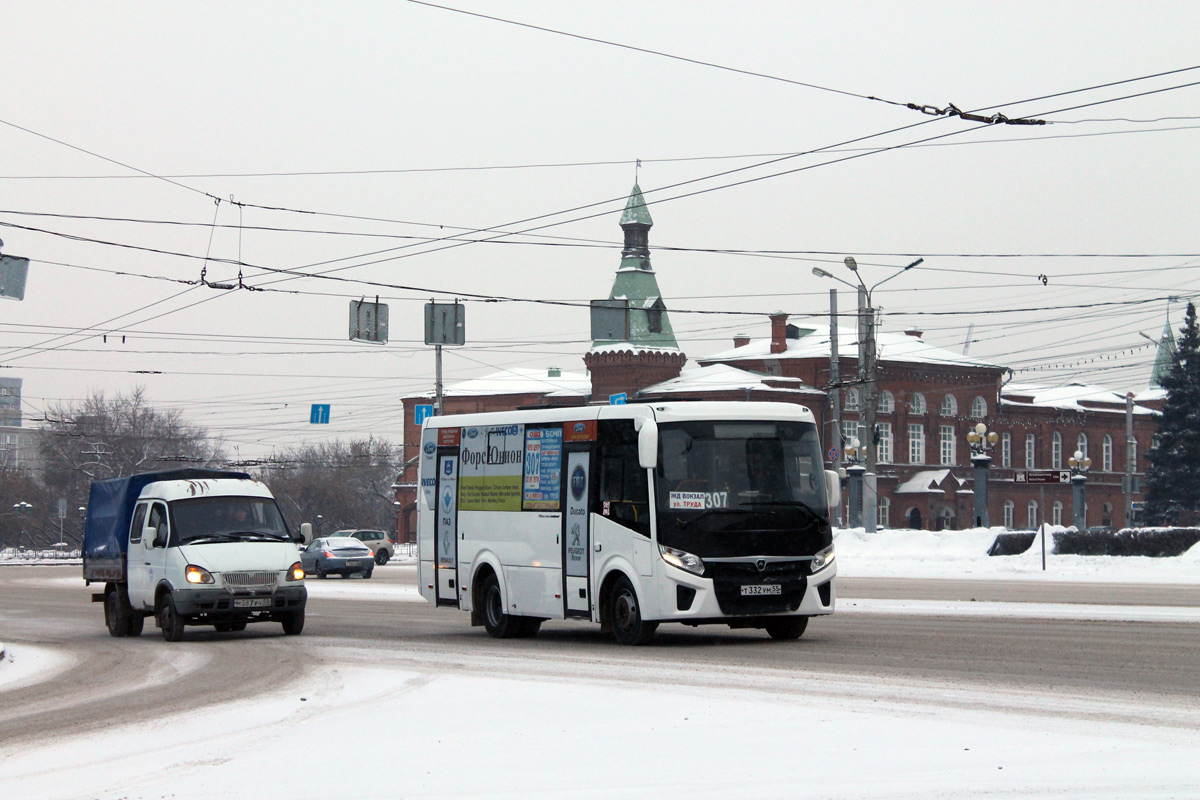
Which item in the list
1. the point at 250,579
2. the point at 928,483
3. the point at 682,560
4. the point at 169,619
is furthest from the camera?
the point at 928,483

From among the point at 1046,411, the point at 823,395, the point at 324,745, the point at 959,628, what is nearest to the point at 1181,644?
the point at 959,628

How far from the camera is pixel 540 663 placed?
15375 mm

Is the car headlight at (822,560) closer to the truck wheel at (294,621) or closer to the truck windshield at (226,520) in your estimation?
the truck wheel at (294,621)

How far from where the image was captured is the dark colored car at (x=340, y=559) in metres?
46.3

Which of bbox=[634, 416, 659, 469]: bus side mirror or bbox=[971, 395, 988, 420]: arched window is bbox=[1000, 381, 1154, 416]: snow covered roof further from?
bbox=[634, 416, 659, 469]: bus side mirror

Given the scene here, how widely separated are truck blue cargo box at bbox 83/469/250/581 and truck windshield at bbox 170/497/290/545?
610 millimetres

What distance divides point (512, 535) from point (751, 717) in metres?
8.50

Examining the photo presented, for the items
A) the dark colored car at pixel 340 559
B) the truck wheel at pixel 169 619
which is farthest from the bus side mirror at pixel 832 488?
the dark colored car at pixel 340 559

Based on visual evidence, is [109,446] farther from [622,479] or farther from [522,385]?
[622,479]

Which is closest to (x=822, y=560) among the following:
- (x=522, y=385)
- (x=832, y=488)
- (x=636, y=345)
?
(x=832, y=488)

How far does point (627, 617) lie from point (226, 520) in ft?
21.6

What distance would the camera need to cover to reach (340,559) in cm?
4638

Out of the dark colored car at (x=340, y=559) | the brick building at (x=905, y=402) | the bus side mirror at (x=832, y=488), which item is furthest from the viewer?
the brick building at (x=905, y=402)

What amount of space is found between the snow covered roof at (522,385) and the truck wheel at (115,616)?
280 ft
